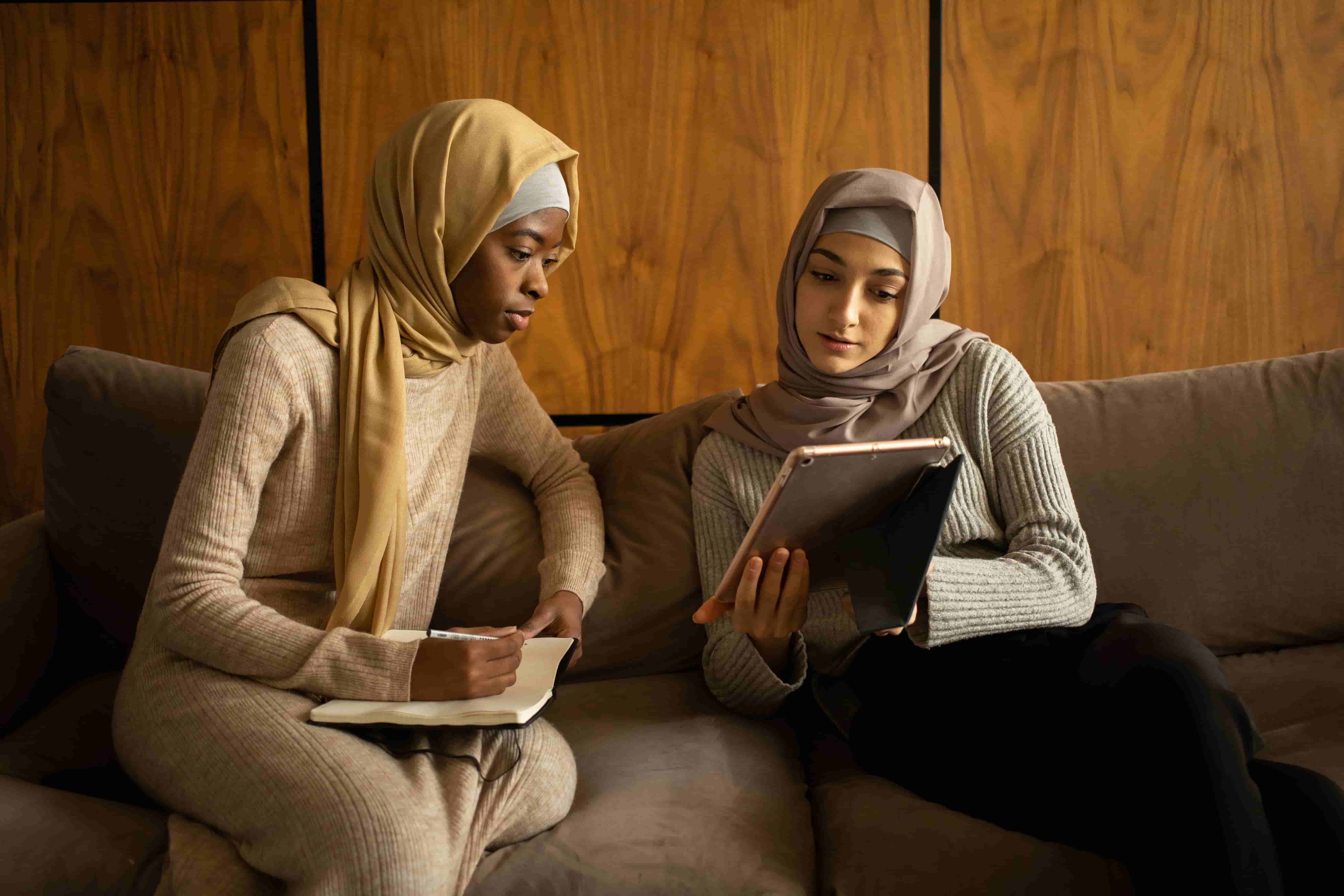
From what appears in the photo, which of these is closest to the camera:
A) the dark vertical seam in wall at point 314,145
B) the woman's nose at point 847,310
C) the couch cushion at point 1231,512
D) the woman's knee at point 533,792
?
the woman's knee at point 533,792

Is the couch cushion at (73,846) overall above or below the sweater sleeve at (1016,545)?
below

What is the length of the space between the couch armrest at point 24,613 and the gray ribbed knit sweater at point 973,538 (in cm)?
108

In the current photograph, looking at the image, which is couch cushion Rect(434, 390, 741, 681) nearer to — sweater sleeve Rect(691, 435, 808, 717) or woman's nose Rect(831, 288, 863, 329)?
sweater sleeve Rect(691, 435, 808, 717)

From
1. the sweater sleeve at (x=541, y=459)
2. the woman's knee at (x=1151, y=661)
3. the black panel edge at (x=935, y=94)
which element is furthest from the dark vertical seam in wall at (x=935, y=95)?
the woman's knee at (x=1151, y=661)

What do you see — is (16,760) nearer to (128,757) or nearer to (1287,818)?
(128,757)

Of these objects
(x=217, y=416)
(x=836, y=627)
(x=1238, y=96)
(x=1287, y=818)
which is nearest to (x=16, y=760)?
(x=217, y=416)

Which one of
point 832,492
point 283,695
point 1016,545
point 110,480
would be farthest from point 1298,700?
point 110,480

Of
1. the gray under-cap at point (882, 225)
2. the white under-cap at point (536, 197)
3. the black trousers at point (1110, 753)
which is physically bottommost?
the black trousers at point (1110, 753)

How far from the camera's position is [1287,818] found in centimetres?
99

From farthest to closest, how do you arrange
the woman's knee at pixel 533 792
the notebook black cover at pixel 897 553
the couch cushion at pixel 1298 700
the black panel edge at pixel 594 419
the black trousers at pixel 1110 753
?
the black panel edge at pixel 594 419 < the couch cushion at pixel 1298 700 < the woman's knee at pixel 533 792 < the notebook black cover at pixel 897 553 < the black trousers at pixel 1110 753

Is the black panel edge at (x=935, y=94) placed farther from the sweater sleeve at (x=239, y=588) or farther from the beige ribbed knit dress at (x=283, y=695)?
the sweater sleeve at (x=239, y=588)

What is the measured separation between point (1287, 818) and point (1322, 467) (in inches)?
34.6

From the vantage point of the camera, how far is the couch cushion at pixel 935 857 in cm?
111

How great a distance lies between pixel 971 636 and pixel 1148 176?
52.6 inches
